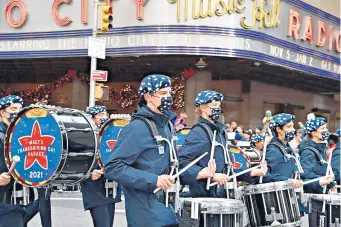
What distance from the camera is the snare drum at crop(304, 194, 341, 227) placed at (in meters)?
7.78

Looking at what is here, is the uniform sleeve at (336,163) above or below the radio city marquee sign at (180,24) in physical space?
below

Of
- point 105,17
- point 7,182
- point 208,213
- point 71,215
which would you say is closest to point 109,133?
point 7,182

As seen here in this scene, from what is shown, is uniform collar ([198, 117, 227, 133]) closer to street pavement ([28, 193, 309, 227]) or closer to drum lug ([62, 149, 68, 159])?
drum lug ([62, 149, 68, 159])

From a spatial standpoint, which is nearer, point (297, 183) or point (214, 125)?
point (214, 125)

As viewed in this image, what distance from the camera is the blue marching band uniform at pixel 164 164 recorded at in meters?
4.99

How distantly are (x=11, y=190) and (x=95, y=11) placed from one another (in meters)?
9.61

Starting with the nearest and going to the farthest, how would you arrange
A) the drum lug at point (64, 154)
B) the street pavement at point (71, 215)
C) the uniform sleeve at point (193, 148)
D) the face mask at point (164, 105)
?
the face mask at point (164, 105) → the uniform sleeve at point (193, 148) → the drum lug at point (64, 154) → the street pavement at point (71, 215)

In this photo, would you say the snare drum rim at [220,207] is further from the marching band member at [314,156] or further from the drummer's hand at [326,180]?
the marching band member at [314,156]

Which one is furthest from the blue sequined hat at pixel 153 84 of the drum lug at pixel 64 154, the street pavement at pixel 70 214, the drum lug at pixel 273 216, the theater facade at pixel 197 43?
the theater facade at pixel 197 43

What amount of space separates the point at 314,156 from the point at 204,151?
2.49 metres

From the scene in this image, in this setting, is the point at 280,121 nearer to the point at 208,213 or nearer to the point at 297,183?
the point at 297,183

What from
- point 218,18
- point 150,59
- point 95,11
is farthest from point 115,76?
point 95,11

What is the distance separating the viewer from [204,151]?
6215 mm

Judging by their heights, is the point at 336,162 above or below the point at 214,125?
below
